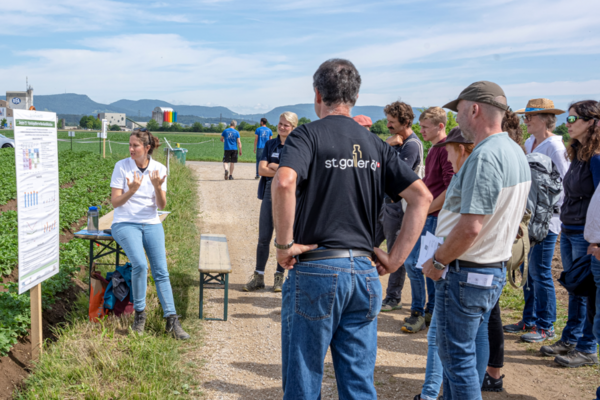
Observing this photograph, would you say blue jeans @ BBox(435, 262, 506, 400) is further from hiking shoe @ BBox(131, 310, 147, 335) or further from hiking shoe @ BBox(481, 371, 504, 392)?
hiking shoe @ BBox(131, 310, 147, 335)

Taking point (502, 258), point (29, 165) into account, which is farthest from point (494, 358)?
point (29, 165)

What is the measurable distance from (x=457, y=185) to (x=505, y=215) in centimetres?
30

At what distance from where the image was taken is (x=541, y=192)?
4.16 metres

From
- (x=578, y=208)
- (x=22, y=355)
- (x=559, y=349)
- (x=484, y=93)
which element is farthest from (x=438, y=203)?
(x=22, y=355)

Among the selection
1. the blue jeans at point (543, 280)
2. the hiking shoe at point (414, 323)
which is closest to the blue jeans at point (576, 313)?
the blue jeans at point (543, 280)

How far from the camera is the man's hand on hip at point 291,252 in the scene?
2.29 m

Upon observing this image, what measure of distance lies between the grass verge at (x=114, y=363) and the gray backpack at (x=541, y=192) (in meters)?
3.14

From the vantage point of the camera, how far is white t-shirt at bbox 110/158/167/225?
4.67 meters

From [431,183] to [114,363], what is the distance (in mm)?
3131

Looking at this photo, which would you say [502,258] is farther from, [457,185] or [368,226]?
[368,226]

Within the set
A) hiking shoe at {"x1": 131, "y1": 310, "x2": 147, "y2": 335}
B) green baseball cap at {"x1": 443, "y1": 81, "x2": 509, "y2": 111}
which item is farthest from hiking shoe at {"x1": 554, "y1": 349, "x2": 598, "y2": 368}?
hiking shoe at {"x1": 131, "y1": 310, "x2": 147, "y2": 335}

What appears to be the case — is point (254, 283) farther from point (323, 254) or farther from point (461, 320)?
point (323, 254)

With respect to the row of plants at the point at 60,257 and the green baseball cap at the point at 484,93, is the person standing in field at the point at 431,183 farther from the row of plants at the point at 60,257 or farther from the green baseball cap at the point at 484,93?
the row of plants at the point at 60,257

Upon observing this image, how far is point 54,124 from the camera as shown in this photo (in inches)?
175
